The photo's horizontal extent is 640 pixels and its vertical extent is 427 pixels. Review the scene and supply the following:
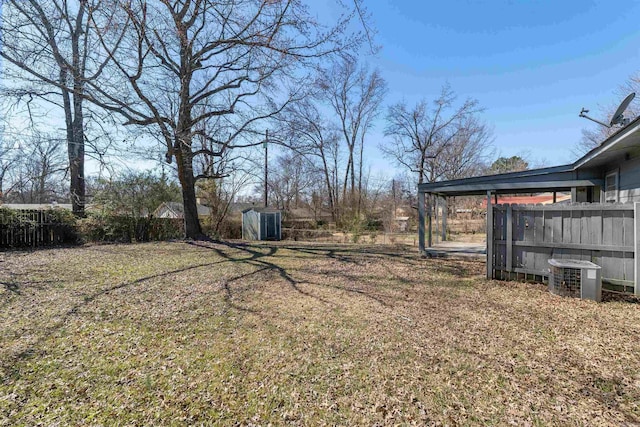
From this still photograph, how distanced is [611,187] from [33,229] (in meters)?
17.1

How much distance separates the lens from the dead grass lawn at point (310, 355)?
6.55ft

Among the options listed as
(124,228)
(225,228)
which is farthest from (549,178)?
(225,228)

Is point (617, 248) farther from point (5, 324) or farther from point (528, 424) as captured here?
point (5, 324)

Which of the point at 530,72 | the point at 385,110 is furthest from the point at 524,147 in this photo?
the point at 530,72

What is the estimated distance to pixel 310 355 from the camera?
2764 millimetres

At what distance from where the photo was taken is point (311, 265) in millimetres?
7520

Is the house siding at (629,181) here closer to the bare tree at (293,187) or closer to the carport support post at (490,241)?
the carport support post at (490,241)

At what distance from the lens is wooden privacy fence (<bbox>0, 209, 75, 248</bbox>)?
9.34 meters

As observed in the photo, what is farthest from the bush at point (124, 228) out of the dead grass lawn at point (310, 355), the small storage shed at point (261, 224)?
the dead grass lawn at point (310, 355)

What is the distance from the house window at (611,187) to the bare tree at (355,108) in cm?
1852

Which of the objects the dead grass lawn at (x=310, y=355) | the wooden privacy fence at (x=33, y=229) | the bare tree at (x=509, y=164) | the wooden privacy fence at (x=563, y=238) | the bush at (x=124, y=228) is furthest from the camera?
the bare tree at (x=509, y=164)

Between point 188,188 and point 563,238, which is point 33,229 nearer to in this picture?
point 188,188

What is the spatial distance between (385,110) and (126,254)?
2379 centimetres

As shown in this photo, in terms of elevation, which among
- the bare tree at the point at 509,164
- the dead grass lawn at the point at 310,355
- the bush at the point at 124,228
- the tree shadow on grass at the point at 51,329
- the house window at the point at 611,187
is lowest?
the dead grass lawn at the point at 310,355
